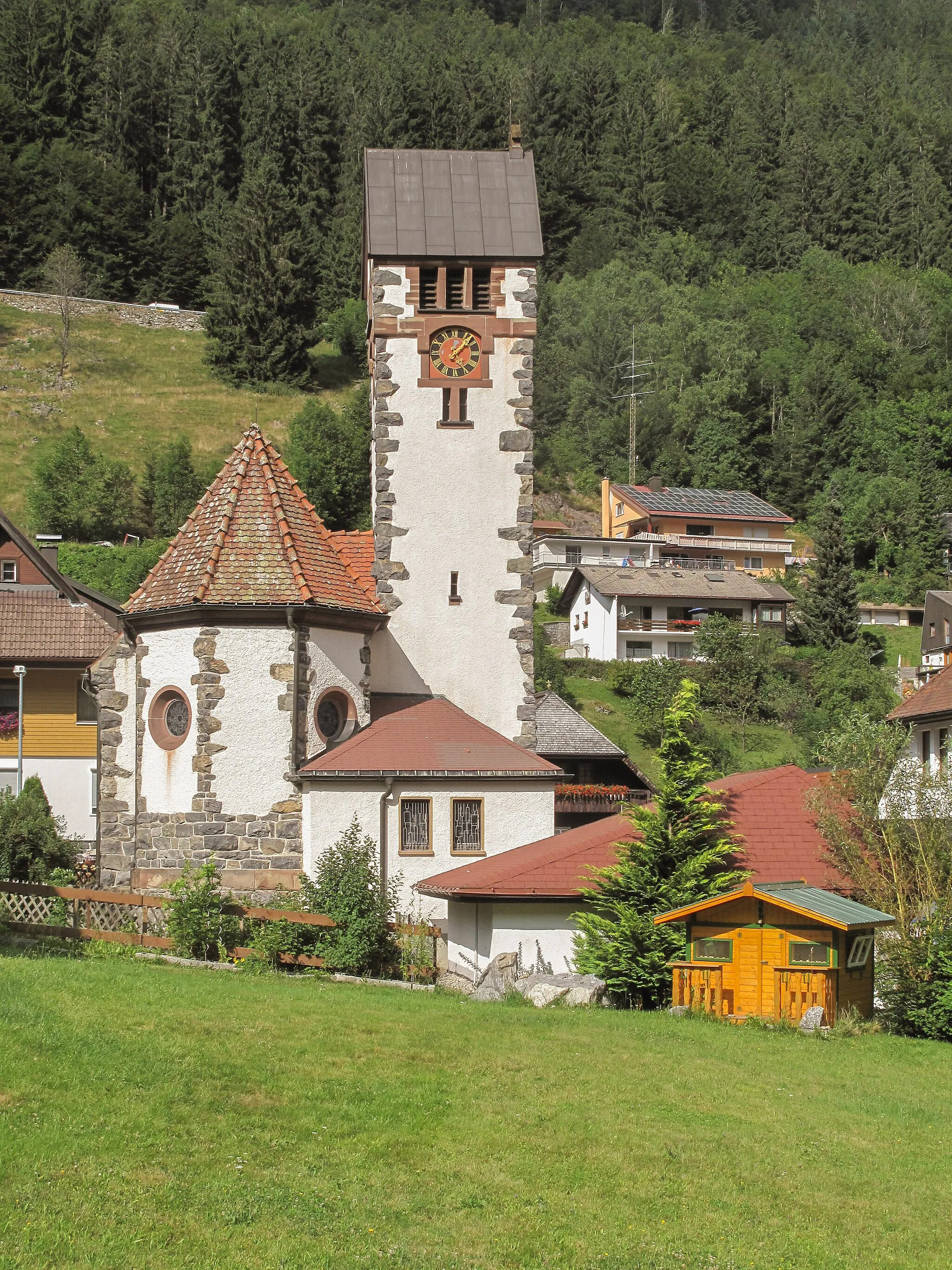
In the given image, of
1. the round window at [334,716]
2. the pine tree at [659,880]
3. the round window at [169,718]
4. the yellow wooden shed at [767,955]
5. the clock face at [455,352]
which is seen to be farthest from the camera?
the clock face at [455,352]

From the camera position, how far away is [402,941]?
944 inches

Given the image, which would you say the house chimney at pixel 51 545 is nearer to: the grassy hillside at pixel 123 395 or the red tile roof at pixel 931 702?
the grassy hillside at pixel 123 395

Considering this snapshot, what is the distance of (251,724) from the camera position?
25.7 m

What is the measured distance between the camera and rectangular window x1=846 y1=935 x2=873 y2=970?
65.4 feet

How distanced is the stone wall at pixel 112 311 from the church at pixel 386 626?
79.4 meters

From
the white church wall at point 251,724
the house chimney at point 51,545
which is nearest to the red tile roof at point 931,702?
the white church wall at point 251,724

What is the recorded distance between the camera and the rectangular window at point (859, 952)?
1992 cm

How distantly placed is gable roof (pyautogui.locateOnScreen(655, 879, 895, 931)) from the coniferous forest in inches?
2597

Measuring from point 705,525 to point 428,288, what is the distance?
196 ft

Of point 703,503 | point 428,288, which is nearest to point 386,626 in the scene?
point 428,288

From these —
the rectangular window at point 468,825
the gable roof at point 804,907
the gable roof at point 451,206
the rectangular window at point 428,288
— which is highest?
the gable roof at point 451,206

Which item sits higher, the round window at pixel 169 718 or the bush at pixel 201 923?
the round window at pixel 169 718

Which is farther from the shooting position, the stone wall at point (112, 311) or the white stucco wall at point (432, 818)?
the stone wall at point (112, 311)

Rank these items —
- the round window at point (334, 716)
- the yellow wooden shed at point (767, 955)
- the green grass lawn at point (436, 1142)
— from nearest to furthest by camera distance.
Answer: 1. the green grass lawn at point (436, 1142)
2. the yellow wooden shed at point (767, 955)
3. the round window at point (334, 716)
